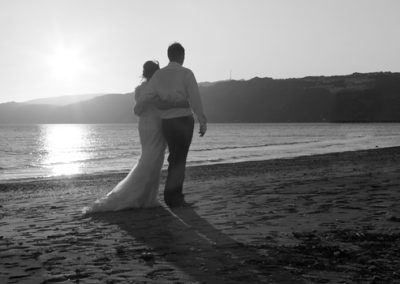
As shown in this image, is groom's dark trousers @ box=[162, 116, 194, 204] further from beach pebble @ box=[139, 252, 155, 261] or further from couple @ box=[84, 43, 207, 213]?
beach pebble @ box=[139, 252, 155, 261]

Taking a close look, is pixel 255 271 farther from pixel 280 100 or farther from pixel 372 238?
pixel 280 100

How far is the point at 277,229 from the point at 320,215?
0.99 m

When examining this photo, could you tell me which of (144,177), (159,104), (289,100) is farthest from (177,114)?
(289,100)

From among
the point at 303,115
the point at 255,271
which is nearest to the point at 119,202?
the point at 255,271

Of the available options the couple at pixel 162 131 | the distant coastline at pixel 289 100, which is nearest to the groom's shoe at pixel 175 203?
the couple at pixel 162 131

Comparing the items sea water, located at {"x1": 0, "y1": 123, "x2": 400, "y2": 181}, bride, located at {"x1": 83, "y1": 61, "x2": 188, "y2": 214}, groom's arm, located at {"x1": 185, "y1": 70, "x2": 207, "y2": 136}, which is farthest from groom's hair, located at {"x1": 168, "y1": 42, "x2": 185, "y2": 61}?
sea water, located at {"x1": 0, "y1": 123, "x2": 400, "y2": 181}

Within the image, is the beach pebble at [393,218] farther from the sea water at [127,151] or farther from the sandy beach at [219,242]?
the sea water at [127,151]

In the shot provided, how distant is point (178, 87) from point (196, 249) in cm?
314

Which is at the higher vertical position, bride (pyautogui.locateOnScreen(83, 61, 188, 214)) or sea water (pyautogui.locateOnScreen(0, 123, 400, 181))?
bride (pyautogui.locateOnScreen(83, 61, 188, 214))

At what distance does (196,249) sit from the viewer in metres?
4.46

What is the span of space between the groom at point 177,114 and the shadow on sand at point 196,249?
798mm

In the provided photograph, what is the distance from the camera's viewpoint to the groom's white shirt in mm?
7051

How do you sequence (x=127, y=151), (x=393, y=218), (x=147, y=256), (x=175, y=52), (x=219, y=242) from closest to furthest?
(x=147, y=256) → (x=219, y=242) → (x=393, y=218) → (x=175, y=52) → (x=127, y=151)

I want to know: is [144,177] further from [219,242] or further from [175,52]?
[219,242]
